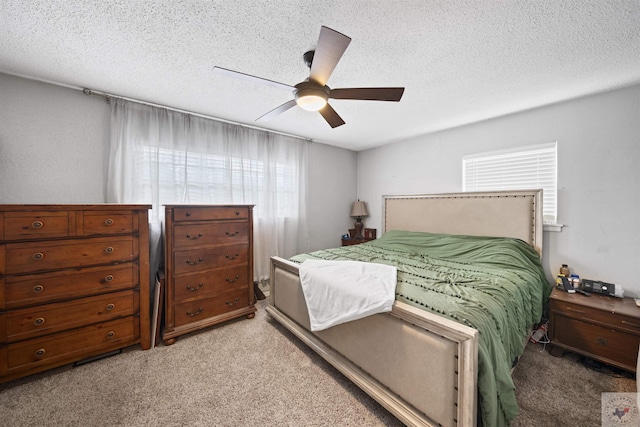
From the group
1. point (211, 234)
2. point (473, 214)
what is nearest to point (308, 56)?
point (211, 234)

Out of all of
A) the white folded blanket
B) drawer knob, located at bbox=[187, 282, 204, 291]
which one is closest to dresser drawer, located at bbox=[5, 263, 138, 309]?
drawer knob, located at bbox=[187, 282, 204, 291]

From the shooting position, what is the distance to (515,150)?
9.11ft

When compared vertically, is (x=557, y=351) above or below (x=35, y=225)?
below

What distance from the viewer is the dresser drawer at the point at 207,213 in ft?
7.23

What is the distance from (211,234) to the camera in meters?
2.38

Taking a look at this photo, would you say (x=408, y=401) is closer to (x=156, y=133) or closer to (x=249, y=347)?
(x=249, y=347)

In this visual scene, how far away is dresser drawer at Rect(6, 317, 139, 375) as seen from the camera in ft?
5.30

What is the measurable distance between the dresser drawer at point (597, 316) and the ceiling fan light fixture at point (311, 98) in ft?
8.51

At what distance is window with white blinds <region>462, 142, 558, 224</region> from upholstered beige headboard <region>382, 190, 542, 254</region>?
0.73 ft

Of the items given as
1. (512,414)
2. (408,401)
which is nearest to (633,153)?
(512,414)

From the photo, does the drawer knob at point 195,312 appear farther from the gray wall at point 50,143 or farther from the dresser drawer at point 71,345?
the gray wall at point 50,143

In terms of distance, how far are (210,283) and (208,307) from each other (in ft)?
0.79

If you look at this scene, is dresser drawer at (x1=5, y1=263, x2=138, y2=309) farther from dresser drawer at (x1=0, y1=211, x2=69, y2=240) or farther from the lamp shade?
the lamp shade

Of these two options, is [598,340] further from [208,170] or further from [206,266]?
[208,170]
